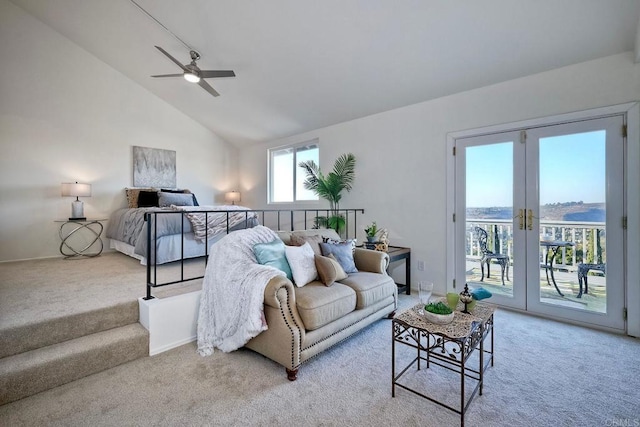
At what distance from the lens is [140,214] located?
13.6 feet

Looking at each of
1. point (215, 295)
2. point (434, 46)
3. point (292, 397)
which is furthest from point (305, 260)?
point (434, 46)

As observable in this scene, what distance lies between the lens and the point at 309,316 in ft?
6.60

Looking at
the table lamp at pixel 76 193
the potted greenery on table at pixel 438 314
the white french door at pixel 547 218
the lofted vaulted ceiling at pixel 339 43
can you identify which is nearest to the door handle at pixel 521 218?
the white french door at pixel 547 218

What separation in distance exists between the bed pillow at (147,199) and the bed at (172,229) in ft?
0.49

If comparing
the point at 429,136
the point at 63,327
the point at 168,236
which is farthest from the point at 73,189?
the point at 429,136

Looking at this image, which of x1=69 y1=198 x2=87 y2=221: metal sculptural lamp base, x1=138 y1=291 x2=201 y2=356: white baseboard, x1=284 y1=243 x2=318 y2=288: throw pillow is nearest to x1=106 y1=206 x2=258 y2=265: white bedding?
x1=69 y1=198 x2=87 y2=221: metal sculptural lamp base

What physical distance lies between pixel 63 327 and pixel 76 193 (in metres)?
3.13

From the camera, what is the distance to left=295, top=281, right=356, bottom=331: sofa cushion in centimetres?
203

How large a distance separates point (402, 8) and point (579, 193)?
2439mm

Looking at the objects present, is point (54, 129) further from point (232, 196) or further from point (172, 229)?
point (232, 196)

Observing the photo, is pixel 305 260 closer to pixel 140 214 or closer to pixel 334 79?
pixel 334 79

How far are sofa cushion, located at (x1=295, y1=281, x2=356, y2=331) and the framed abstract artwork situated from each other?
454 centimetres

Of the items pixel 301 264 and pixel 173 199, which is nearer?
pixel 301 264

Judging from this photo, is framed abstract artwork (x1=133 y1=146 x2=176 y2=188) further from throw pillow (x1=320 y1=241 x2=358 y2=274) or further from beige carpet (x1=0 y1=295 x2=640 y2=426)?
throw pillow (x1=320 y1=241 x2=358 y2=274)
